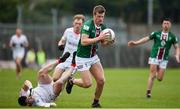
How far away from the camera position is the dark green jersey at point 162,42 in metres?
23.1

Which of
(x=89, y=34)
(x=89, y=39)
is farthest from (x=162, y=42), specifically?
(x=89, y=39)

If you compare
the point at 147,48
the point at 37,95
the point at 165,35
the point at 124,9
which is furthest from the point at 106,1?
the point at 37,95

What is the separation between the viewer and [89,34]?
58.3 ft

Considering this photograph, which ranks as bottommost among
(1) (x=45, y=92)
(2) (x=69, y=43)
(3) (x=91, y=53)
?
(1) (x=45, y=92)

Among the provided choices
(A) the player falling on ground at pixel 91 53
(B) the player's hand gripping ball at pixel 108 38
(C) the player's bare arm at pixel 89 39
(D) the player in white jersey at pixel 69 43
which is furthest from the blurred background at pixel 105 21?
(B) the player's hand gripping ball at pixel 108 38

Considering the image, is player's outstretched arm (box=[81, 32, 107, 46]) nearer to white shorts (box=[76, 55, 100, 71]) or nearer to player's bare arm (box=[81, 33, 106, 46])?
player's bare arm (box=[81, 33, 106, 46])

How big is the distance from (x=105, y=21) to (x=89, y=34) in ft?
183

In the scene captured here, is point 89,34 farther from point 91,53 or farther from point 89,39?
point 91,53

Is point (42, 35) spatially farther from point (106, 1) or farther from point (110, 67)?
point (106, 1)

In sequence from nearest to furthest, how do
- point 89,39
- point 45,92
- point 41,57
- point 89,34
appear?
1. point 89,39
2. point 45,92
3. point 89,34
4. point 41,57

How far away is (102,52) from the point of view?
55812 mm

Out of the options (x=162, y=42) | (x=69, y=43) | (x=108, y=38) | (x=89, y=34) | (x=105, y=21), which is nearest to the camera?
(x=108, y=38)

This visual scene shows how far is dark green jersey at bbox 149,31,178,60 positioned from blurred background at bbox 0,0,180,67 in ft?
97.4

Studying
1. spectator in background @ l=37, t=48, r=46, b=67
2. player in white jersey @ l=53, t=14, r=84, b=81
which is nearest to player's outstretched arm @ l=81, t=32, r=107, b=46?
player in white jersey @ l=53, t=14, r=84, b=81
